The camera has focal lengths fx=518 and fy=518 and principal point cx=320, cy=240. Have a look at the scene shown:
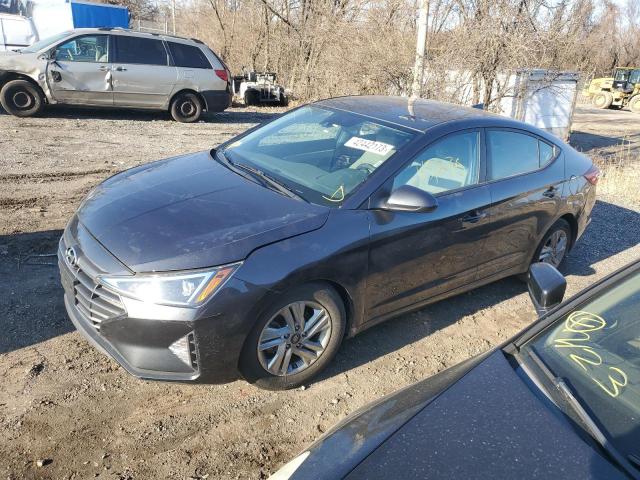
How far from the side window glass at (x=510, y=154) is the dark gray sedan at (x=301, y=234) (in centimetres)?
1

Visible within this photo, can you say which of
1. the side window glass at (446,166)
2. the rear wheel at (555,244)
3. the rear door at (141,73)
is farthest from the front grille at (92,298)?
the rear door at (141,73)

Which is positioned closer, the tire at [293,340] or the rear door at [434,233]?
the tire at [293,340]

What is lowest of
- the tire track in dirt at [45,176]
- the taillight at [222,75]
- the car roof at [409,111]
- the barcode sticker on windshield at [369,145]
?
the tire track in dirt at [45,176]

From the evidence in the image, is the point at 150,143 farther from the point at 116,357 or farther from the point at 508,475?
the point at 508,475

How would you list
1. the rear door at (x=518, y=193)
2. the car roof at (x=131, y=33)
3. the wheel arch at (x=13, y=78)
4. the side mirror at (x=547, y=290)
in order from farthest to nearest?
the car roof at (x=131, y=33) < the wheel arch at (x=13, y=78) < the rear door at (x=518, y=193) < the side mirror at (x=547, y=290)

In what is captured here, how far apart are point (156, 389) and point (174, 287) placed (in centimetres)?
84

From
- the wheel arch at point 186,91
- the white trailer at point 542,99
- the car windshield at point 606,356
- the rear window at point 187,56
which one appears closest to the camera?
the car windshield at point 606,356

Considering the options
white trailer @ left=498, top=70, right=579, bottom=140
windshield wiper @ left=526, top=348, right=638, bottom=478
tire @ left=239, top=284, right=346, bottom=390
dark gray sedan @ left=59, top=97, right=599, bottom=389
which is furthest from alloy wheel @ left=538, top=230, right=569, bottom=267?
white trailer @ left=498, top=70, right=579, bottom=140

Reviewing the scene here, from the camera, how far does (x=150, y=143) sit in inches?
379

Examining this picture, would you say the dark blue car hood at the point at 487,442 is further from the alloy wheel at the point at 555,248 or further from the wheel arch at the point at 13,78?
the wheel arch at the point at 13,78

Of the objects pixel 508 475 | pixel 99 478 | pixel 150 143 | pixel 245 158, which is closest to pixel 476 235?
pixel 245 158

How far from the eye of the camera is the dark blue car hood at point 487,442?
1.56 metres

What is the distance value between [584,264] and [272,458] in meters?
4.40

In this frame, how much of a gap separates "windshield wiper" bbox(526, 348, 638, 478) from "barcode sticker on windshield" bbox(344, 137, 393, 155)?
184cm
